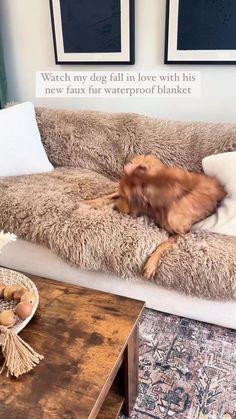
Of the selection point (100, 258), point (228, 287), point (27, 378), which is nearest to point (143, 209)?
point (100, 258)

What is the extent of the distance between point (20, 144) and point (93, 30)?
942mm

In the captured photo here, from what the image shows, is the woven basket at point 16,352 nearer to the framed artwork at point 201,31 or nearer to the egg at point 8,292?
the egg at point 8,292

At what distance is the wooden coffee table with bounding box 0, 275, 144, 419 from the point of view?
31.0 inches

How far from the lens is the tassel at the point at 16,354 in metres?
0.85

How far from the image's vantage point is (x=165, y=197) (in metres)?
1.48

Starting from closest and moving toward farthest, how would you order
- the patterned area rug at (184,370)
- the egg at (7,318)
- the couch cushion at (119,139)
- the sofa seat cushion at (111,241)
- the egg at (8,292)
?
the egg at (7,318) → the egg at (8,292) → the patterned area rug at (184,370) → the sofa seat cushion at (111,241) → the couch cushion at (119,139)

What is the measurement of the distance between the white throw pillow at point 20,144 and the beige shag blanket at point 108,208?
8 centimetres

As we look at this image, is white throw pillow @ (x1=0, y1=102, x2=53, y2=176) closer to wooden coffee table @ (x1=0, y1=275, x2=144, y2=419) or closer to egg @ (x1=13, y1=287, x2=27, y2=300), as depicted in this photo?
wooden coffee table @ (x1=0, y1=275, x2=144, y2=419)

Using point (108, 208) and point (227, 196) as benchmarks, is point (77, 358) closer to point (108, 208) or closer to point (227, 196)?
point (108, 208)

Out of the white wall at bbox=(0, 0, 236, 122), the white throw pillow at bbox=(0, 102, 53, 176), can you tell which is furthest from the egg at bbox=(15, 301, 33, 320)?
the white wall at bbox=(0, 0, 236, 122)

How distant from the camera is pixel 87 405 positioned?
78 centimetres

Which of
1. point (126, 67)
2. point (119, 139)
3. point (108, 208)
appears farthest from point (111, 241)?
point (126, 67)

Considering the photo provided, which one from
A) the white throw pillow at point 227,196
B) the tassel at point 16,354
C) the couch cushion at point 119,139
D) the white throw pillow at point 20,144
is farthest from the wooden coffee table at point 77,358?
the couch cushion at point 119,139

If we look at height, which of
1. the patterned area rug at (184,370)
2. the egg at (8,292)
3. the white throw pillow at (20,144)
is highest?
the white throw pillow at (20,144)
